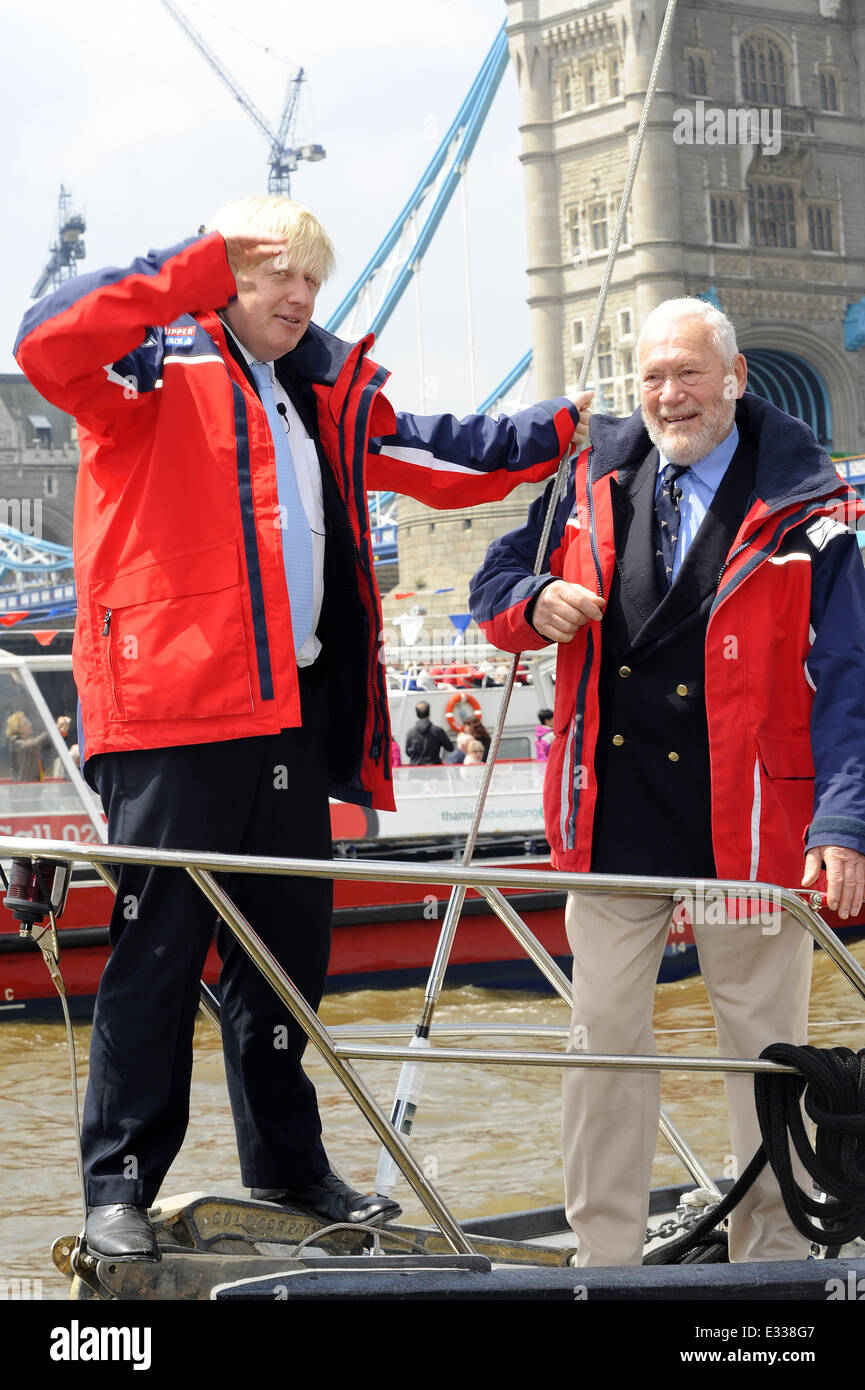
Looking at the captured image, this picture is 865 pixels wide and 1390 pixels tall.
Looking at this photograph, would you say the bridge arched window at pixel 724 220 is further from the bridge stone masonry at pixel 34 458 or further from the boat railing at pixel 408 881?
the boat railing at pixel 408 881

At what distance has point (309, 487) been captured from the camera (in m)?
2.79

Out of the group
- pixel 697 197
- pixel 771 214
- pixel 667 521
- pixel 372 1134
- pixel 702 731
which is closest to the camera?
pixel 702 731

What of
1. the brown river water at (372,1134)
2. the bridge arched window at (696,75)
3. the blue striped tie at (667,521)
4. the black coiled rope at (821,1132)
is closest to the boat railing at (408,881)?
the black coiled rope at (821,1132)

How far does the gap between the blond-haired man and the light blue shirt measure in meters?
0.59

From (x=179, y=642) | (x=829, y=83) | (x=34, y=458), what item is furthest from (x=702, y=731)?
(x=34, y=458)

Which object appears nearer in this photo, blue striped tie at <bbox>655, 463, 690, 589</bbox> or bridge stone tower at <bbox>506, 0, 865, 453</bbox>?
blue striped tie at <bbox>655, 463, 690, 589</bbox>

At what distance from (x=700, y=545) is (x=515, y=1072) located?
14.2 feet

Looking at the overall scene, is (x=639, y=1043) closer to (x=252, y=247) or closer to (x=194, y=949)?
(x=194, y=949)

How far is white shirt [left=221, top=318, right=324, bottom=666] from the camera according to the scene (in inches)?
109

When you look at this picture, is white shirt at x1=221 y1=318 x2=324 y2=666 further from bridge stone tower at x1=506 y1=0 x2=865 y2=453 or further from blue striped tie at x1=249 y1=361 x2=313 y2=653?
bridge stone tower at x1=506 y1=0 x2=865 y2=453

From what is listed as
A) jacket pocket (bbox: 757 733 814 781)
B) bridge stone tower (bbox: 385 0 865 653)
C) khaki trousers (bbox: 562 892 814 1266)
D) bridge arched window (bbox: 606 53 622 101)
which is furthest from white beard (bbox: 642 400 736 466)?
bridge arched window (bbox: 606 53 622 101)

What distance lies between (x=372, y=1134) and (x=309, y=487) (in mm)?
3666
